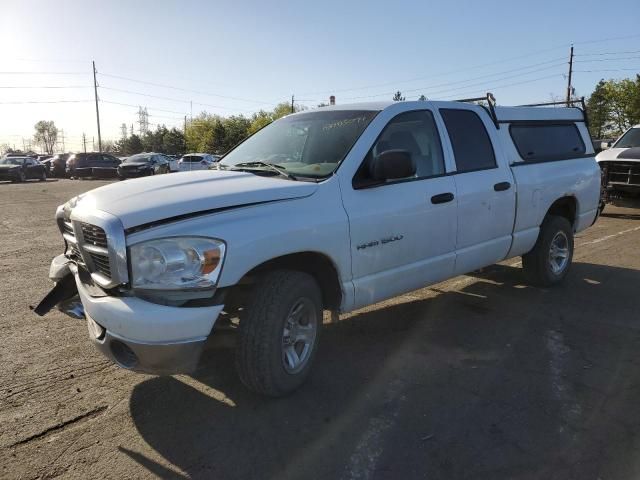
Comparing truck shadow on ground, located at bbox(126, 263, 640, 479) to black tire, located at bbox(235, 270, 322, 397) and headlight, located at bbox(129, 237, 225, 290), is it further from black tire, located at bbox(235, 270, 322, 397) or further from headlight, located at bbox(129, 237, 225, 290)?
headlight, located at bbox(129, 237, 225, 290)

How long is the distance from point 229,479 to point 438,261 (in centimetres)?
248

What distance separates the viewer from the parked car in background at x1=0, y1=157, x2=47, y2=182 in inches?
1163

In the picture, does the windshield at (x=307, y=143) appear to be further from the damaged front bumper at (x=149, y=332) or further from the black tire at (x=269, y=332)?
the damaged front bumper at (x=149, y=332)

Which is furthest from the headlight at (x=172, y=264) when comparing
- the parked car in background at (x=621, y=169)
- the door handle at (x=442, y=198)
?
the parked car in background at (x=621, y=169)

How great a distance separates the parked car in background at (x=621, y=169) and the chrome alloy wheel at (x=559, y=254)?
6583 millimetres

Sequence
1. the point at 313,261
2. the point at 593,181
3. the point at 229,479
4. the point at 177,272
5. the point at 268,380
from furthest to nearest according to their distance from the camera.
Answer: the point at 593,181 < the point at 313,261 < the point at 268,380 < the point at 177,272 < the point at 229,479

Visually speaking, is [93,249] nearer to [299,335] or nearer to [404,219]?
[299,335]

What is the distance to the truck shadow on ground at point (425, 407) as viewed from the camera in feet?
9.15

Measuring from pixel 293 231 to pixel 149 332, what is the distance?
1.03 metres

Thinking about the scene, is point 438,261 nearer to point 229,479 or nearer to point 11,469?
point 229,479

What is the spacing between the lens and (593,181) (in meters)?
6.36

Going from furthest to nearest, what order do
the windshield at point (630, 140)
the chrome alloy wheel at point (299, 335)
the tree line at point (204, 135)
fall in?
the tree line at point (204, 135)
the windshield at point (630, 140)
the chrome alloy wheel at point (299, 335)

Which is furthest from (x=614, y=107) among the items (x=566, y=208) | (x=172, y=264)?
(x=172, y=264)

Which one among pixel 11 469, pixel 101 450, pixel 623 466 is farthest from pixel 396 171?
pixel 11 469
